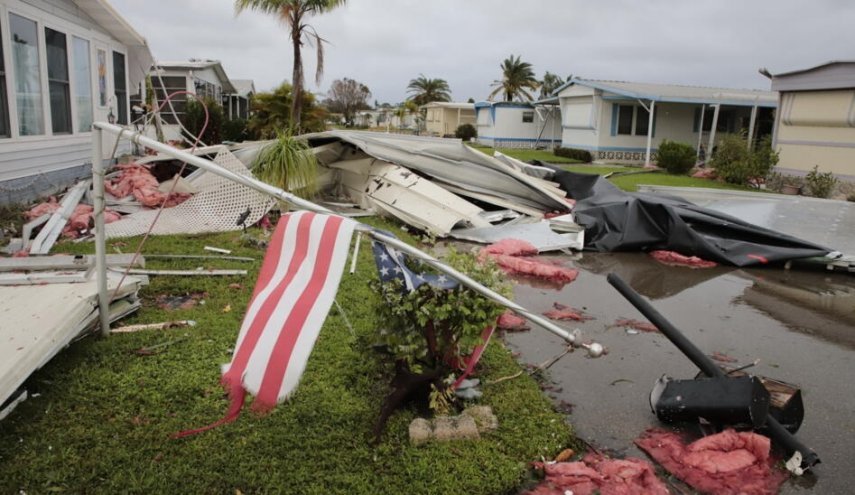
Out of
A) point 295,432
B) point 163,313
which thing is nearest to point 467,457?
point 295,432

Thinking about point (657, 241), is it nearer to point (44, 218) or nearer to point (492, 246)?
point (492, 246)

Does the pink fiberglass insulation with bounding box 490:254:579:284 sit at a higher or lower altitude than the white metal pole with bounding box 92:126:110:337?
lower

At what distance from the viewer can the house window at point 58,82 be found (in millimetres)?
9430

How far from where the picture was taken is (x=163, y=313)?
5.09 metres

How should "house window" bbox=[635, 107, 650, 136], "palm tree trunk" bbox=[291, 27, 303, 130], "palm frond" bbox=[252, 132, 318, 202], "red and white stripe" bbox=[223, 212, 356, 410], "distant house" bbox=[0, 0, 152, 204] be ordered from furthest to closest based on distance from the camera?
"house window" bbox=[635, 107, 650, 136] → "palm tree trunk" bbox=[291, 27, 303, 130] → "palm frond" bbox=[252, 132, 318, 202] → "distant house" bbox=[0, 0, 152, 204] → "red and white stripe" bbox=[223, 212, 356, 410]

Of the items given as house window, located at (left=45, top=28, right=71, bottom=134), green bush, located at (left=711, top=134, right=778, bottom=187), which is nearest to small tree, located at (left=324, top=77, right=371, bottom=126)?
green bush, located at (left=711, top=134, right=778, bottom=187)

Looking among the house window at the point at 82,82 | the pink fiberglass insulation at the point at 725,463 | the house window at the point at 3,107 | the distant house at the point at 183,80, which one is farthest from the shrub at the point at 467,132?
the pink fiberglass insulation at the point at 725,463

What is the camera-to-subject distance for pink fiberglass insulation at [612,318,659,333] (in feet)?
18.1

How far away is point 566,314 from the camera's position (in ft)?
19.3

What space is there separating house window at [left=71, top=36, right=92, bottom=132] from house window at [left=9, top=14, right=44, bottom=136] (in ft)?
4.98

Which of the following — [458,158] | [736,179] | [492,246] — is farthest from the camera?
[736,179]

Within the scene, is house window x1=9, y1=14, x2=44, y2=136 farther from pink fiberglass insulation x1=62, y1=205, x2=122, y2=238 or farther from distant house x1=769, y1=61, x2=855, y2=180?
distant house x1=769, y1=61, x2=855, y2=180

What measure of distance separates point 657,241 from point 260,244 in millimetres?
5856

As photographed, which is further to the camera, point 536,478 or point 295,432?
point 295,432
